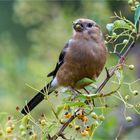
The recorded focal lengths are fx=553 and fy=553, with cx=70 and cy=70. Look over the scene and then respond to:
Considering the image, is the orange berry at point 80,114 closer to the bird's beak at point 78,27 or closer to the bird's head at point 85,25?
the bird's beak at point 78,27

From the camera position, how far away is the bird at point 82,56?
3176mm

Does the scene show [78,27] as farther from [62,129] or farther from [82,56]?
[62,129]

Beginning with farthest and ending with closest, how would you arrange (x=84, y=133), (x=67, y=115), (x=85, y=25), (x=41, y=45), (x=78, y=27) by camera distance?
1. (x=41, y=45)
2. (x=85, y=25)
3. (x=78, y=27)
4. (x=67, y=115)
5. (x=84, y=133)

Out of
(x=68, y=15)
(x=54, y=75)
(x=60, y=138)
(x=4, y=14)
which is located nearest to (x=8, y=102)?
(x=54, y=75)

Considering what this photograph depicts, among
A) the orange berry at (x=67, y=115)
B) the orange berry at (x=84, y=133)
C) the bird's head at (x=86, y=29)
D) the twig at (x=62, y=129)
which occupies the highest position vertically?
the bird's head at (x=86, y=29)

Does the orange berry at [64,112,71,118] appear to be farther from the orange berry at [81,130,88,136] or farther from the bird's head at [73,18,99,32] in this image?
the bird's head at [73,18,99,32]

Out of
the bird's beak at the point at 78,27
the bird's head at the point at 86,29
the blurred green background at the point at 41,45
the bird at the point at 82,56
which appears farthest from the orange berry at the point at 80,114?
the blurred green background at the point at 41,45

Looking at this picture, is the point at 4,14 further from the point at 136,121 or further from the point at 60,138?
the point at 60,138

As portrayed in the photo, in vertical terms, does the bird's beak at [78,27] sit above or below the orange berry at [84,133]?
above

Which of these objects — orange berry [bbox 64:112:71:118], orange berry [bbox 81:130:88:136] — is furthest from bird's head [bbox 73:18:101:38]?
orange berry [bbox 81:130:88:136]

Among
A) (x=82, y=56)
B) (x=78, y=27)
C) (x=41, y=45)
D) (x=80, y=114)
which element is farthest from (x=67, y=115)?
(x=41, y=45)

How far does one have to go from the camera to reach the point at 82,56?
3.24 metres

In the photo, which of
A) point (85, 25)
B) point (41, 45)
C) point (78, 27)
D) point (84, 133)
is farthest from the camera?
point (41, 45)

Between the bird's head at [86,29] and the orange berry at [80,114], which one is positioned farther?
the bird's head at [86,29]
